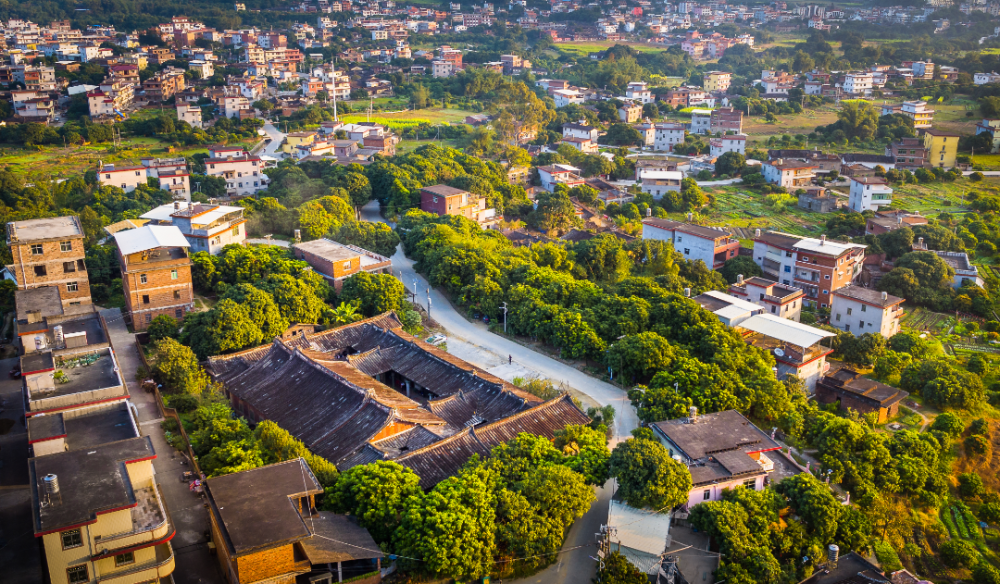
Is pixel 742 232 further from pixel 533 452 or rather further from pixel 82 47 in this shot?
pixel 82 47

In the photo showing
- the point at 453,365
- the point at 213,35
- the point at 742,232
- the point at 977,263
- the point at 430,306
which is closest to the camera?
the point at 453,365

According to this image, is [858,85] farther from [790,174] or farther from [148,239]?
[148,239]

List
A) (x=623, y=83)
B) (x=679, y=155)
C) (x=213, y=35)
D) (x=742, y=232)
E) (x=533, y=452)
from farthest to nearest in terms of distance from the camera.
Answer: (x=213, y=35)
(x=623, y=83)
(x=679, y=155)
(x=742, y=232)
(x=533, y=452)

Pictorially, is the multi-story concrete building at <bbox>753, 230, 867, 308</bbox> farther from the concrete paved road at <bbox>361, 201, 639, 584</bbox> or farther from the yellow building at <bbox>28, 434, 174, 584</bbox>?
the yellow building at <bbox>28, 434, 174, 584</bbox>

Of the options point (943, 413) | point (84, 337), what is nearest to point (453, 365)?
point (84, 337)

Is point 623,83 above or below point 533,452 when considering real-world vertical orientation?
above

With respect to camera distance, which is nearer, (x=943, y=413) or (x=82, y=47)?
(x=943, y=413)

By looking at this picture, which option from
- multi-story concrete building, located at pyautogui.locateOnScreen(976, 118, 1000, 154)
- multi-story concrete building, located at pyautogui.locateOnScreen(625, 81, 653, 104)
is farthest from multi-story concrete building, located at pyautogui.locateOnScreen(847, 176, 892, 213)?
multi-story concrete building, located at pyautogui.locateOnScreen(625, 81, 653, 104)
